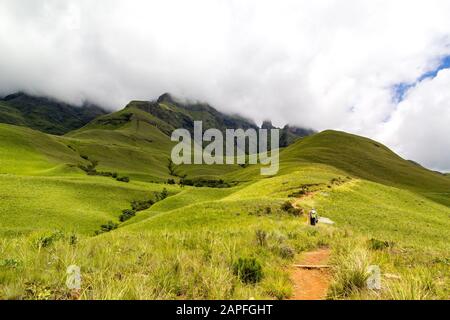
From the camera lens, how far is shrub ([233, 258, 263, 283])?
31.1 ft

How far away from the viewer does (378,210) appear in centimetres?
4350

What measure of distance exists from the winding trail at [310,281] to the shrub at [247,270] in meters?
1.12

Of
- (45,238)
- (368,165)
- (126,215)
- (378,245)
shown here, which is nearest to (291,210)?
(378,245)

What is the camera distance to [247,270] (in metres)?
9.70

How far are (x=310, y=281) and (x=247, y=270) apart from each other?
231 centimetres

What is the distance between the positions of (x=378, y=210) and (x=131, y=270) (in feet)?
135

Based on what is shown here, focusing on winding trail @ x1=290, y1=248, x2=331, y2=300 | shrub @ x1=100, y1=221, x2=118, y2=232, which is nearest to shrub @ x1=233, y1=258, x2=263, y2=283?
winding trail @ x1=290, y1=248, x2=331, y2=300

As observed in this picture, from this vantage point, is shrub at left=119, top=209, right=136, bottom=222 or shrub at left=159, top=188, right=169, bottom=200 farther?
shrub at left=159, top=188, right=169, bottom=200

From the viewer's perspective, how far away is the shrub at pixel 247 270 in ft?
31.1

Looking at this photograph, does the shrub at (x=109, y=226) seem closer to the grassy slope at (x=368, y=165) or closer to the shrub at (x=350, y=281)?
the grassy slope at (x=368, y=165)

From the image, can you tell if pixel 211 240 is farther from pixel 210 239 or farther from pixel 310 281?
pixel 310 281

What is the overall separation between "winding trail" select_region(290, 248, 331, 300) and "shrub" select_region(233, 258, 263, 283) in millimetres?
1116

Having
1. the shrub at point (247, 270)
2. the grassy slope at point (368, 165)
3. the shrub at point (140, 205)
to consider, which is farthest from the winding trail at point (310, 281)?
the grassy slope at point (368, 165)

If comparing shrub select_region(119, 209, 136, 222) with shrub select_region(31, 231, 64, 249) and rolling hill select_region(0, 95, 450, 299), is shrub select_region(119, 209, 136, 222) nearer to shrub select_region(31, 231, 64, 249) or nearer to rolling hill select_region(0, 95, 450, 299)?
rolling hill select_region(0, 95, 450, 299)
